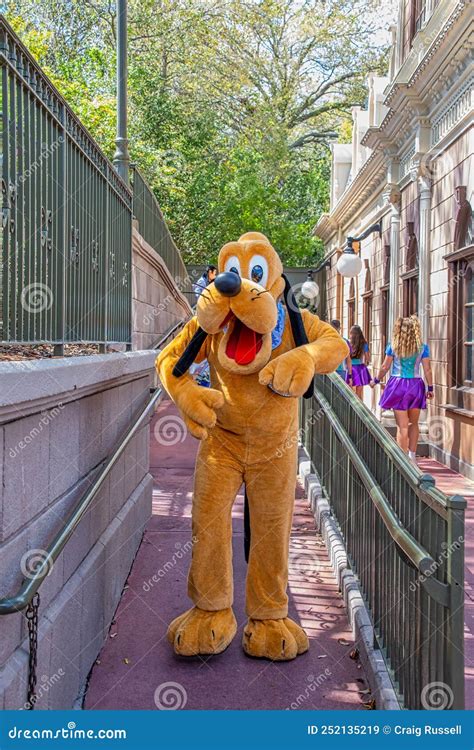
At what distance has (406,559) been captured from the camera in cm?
294

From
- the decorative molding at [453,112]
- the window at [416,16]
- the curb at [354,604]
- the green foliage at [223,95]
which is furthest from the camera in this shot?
the green foliage at [223,95]

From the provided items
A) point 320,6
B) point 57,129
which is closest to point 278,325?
point 57,129

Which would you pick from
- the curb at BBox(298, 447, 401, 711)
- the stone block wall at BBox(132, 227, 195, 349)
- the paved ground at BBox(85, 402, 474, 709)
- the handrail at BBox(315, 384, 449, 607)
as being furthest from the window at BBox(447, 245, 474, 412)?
the handrail at BBox(315, 384, 449, 607)

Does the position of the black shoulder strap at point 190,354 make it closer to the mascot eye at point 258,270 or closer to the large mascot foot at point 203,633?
the mascot eye at point 258,270

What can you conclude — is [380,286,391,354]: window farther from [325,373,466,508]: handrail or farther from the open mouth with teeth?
the open mouth with teeth

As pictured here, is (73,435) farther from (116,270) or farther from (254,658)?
(116,270)

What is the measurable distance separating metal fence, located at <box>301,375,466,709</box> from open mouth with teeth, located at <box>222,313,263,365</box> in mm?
776

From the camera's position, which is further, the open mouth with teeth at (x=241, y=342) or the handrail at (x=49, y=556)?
the open mouth with teeth at (x=241, y=342)

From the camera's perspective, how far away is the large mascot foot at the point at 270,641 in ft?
13.1

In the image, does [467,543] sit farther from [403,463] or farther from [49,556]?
[49,556]

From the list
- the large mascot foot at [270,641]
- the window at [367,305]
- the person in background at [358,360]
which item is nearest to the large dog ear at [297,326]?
the large mascot foot at [270,641]

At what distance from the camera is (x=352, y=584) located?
4645 mm

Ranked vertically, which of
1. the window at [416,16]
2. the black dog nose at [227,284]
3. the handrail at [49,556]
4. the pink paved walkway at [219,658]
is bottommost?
the pink paved walkway at [219,658]

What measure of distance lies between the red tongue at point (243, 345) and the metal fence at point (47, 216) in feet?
2.81
